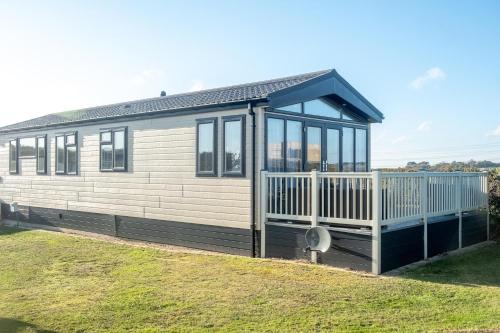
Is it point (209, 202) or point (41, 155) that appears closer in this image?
point (209, 202)

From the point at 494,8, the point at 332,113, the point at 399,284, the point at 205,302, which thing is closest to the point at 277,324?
the point at 205,302

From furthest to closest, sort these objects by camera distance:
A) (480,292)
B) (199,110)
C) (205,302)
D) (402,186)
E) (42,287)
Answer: (199,110) → (402,186) → (42,287) → (480,292) → (205,302)

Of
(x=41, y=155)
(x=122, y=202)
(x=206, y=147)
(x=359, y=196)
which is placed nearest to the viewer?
(x=359, y=196)

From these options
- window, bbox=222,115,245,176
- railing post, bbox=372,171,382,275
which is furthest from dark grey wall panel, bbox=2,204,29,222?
railing post, bbox=372,171,382,275

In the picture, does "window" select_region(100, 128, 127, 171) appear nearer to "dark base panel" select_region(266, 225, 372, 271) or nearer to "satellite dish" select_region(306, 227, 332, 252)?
"dark base panel" select_region(266, 225, 372, 271)

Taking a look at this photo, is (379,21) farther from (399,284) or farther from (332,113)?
(399,284)

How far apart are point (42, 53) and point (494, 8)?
9711 millimetres

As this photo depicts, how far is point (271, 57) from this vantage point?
1174 centimetres

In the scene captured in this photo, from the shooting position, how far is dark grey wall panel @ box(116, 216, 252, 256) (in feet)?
28.2

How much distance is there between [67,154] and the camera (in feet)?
41.3

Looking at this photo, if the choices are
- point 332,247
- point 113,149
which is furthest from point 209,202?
point 113,149

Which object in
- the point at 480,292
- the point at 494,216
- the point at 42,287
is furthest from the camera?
the point at 494,216

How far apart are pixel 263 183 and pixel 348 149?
11.2ft

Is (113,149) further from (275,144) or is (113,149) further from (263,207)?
(263,207)
